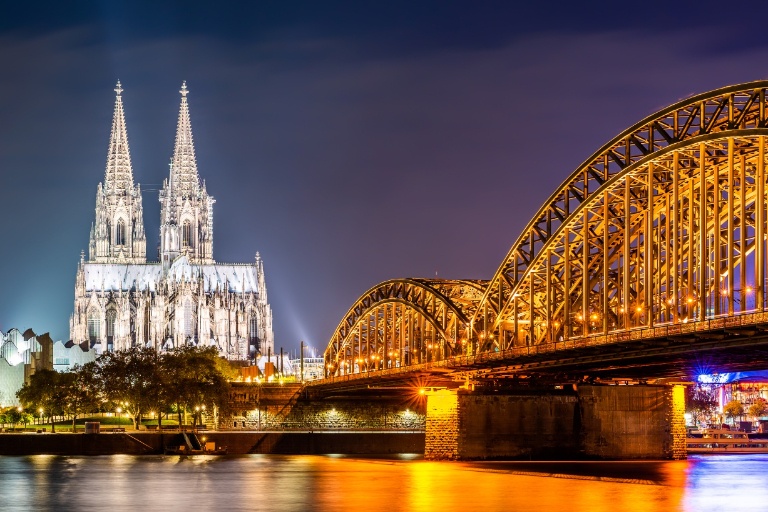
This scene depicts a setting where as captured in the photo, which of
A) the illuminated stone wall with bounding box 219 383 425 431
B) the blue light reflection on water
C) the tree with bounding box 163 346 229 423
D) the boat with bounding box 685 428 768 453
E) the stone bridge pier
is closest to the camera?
the blue light reflection on water

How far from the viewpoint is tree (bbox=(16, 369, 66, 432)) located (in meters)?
158

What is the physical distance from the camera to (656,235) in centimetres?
8694

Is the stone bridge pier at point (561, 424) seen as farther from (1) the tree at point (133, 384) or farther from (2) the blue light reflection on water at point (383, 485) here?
(1) the tree at point (133, 384)

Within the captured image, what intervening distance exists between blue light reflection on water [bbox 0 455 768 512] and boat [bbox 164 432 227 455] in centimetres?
1619

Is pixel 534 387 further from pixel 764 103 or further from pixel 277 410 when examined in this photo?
pixel 277 410

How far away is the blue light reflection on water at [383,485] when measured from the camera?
65.9 m

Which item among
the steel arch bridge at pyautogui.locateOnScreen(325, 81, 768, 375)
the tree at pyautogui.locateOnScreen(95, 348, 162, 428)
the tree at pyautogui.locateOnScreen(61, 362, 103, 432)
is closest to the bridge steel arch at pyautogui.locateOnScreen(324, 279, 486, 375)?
the steel arch bridge at pyautogui.locateOnScreen(325, 81, 768, 375)

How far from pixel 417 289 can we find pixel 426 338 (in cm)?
435

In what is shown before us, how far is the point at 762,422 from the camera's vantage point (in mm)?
197750

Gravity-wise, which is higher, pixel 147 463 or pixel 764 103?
pixel 764 103

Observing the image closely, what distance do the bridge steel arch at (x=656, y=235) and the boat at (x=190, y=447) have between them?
99.7ft

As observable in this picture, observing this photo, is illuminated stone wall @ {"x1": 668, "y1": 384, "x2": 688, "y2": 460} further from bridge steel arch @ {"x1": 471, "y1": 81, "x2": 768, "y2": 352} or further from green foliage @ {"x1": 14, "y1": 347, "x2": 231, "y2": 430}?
green foliage @ {"x1": 14, "y1": 347, "x2": 231, "y2": 430}

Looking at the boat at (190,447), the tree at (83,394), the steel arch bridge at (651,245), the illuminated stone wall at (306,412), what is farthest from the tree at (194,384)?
the steel arch bridge at (651,245)

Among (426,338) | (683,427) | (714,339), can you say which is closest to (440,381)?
(683,427)
